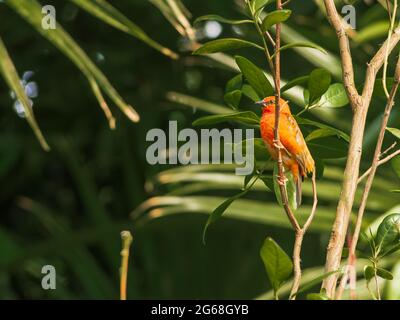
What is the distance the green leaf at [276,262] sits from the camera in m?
0.69

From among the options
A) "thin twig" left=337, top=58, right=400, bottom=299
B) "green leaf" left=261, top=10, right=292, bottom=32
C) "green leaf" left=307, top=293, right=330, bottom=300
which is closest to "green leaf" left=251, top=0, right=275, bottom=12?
"green leaf" left=261, top=10, right=292, bottom=32

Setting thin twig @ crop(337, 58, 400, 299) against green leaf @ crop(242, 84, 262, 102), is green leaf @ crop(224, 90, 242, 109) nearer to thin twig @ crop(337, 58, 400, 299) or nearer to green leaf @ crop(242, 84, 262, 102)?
green leaf @ crop(242, 84, 262, 102)

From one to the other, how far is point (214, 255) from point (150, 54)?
97 cm

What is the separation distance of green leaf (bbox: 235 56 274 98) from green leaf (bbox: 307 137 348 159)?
85 millimetres

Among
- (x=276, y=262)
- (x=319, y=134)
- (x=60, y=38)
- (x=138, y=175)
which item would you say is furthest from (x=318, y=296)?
(x=138, y=175)

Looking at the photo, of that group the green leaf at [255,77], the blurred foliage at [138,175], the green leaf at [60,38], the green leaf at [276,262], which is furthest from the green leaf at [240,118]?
the blurred foliage at [138,175]

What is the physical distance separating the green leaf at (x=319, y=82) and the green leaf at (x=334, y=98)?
0.04 meters

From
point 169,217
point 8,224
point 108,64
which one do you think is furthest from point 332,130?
point 8,224

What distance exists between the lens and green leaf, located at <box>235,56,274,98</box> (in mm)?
772

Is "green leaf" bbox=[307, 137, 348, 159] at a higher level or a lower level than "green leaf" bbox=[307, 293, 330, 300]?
higher

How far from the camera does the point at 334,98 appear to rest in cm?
84

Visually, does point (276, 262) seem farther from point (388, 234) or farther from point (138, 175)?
point (138, 175)

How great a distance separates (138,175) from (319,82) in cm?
203
